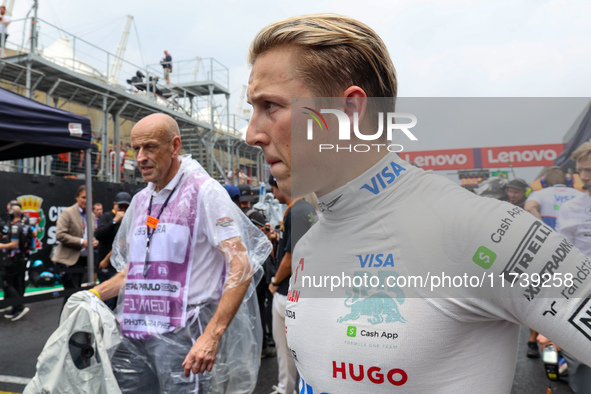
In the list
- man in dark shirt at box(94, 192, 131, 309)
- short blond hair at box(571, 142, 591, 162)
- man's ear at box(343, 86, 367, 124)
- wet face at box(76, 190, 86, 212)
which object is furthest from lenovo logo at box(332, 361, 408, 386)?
wet face at box(76, 190, 86, 212)

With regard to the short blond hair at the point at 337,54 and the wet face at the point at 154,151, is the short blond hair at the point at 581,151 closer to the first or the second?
the short blond hair at the point at 337,54

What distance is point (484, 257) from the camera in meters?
0.70

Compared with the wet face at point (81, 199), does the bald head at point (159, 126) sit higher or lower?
higher

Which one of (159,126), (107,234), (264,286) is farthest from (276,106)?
(107,234)

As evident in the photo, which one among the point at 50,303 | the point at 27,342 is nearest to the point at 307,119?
the point at 27,342

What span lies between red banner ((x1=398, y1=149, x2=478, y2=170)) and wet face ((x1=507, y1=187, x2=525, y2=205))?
3.5 inches

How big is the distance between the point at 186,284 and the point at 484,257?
5.14 ft

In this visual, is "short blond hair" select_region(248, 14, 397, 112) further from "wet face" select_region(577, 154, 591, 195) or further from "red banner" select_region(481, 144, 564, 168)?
"wet face" select_region(577, 154, 591, 195)

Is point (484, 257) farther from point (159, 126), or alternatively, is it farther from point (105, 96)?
point (105, 96)

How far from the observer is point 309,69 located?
860 mm

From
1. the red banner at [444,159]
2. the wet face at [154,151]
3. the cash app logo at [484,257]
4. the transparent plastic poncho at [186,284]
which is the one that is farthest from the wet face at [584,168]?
the wet face at [154,151]

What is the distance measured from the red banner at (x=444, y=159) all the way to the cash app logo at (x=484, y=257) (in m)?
0.23

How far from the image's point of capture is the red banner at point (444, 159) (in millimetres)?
874

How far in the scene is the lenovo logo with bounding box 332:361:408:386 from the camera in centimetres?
76
